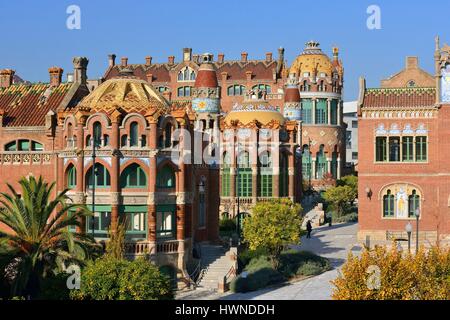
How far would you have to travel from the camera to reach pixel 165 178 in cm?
4188

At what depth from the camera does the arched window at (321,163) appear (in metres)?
95.2

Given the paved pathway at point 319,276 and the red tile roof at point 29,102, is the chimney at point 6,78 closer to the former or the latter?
the red tile roof at point 29,102

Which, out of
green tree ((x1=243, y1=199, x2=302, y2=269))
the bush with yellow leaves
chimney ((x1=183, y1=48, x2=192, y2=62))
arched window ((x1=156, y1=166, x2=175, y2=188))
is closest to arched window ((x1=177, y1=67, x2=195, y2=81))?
chimney ((x1=183, y1=48, x2=192, y2=62))

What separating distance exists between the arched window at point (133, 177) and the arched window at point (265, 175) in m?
25.7

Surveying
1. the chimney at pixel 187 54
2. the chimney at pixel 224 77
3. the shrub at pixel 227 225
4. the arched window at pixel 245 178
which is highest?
the chimney at pixel 187 54

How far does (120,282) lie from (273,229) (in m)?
14.9

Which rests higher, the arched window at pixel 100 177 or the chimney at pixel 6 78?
the chimney at pixel 6 78

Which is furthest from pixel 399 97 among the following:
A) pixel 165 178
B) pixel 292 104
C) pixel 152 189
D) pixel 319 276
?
pixel 292 104

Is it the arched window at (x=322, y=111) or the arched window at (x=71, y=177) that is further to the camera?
the arched window at (x=322, y=111)

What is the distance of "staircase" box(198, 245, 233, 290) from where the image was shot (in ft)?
138

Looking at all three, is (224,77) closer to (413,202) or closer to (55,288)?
(413,202)

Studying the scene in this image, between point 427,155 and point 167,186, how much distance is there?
63.9 ft

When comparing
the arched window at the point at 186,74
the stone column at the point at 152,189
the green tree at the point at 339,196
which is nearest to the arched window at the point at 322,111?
the arched window at the point at 186,74

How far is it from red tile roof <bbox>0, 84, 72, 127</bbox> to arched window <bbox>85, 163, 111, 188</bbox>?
7.71 metres
